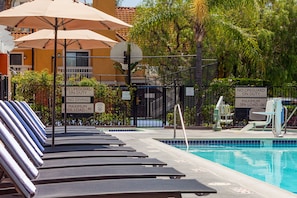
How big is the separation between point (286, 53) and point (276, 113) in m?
14.8

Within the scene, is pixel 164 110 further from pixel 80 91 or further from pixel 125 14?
pixel 125 14

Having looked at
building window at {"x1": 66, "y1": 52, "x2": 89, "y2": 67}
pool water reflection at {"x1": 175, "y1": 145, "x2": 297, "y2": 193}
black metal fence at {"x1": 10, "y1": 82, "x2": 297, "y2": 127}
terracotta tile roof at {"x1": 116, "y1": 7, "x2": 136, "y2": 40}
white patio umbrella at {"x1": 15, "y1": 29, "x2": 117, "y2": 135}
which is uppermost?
terracotta tile roof at {"x1": 116, "y1": 7, "x2": 136, "y2": 40}

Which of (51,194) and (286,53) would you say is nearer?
(51,194)

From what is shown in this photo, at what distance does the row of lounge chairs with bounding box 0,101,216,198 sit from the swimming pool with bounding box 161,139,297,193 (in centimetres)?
471

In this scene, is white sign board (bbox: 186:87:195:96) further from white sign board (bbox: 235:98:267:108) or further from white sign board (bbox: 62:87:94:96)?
white sign board (bbox: 62:87:94:96)

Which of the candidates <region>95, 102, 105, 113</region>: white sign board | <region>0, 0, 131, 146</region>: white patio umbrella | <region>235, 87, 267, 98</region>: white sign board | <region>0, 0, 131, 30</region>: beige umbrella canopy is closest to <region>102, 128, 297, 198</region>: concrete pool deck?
<region>0, 0, 131, 146</region>: white patio umbrella

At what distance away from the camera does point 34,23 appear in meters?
9.19

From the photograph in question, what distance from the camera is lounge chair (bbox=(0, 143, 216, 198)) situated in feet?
11.6

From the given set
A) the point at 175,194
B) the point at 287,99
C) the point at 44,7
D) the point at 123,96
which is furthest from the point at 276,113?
the point at 175,194

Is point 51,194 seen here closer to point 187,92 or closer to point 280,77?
point 187,92

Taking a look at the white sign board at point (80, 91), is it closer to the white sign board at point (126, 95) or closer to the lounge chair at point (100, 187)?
the white sign board at point (126, 95)

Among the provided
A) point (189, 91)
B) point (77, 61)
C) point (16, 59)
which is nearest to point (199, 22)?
point (189, 91)

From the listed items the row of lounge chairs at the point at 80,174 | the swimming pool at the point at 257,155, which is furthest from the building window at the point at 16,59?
the row of lounge chairs at the point at 80,174

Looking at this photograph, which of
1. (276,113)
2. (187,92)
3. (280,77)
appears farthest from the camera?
(280,77)
